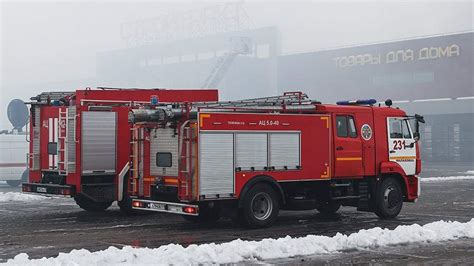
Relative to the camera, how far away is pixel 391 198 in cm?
1694

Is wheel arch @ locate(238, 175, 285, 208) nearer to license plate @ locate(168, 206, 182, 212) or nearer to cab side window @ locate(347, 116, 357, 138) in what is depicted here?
license plate @ locate(168, 206, 182, 212)

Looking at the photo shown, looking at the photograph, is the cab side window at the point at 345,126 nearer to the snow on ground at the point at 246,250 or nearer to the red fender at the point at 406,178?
the red fender at the point at 406,178

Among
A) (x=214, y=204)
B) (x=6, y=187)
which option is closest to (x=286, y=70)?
(x=6, y=187)

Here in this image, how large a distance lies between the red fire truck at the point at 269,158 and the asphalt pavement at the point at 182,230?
1.58 ft

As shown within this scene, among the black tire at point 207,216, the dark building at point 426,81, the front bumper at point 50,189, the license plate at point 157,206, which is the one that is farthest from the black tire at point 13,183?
the dark building at point 426,81

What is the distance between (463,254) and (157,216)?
8.50 meters

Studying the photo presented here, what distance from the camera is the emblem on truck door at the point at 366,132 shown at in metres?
16.6

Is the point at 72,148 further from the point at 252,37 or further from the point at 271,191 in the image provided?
the point at 252,37

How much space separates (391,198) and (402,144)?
145 cm

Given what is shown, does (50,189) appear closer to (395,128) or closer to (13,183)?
(395,128)

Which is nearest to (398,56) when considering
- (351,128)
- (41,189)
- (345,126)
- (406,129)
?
(406,129)

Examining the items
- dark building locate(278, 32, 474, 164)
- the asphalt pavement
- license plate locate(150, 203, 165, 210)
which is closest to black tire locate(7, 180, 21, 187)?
the asphalt pavement

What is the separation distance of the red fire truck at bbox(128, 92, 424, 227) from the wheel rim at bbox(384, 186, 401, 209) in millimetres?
24

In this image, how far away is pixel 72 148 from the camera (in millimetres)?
16688
